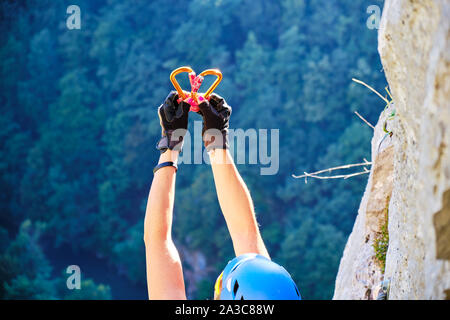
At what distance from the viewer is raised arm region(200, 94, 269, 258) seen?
1.84 metres

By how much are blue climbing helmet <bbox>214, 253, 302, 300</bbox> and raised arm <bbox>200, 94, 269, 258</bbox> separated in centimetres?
28

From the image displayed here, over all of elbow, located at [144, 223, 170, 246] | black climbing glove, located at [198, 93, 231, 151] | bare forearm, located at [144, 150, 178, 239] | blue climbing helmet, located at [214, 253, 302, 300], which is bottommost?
blue climbing helmet, located at [214, 253, 302, 300]

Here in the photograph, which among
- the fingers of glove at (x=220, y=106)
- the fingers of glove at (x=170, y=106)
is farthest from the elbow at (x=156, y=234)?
the fingers of glove at (x=220, y=106)

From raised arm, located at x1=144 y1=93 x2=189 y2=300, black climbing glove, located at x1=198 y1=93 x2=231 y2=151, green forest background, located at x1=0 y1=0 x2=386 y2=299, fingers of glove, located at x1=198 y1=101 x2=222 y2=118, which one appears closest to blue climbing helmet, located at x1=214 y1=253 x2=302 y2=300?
raised arm, located at x1=144 y1=93 x2=189 y2=300

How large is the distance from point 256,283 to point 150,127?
2334 cm

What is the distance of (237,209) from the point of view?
6.23 ft

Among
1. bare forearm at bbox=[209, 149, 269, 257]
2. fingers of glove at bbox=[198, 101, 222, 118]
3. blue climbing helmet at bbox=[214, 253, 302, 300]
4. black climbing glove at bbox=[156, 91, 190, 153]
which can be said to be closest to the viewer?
blue climbing helmet at bbox=[214, 253, 302, 300]

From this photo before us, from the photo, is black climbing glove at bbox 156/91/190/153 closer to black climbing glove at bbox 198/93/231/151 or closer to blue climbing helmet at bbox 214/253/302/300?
black climbing glove at bbox 198/93/231/151

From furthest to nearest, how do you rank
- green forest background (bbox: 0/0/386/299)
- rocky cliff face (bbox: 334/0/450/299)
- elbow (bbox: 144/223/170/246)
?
green forest background (bbox: 0/0/386/299) < elbow (bbox: 144/223/170/246) < rocky cliff face (bbox: 334/0/450/299)

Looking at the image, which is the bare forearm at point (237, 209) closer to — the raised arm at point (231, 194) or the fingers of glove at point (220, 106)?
the raised arm at point (231, 194)

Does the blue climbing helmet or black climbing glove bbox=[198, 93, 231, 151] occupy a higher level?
black climbing glove bbox=[198, 93, 231, 151]

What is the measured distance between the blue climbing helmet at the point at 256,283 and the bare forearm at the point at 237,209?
1.04 ft

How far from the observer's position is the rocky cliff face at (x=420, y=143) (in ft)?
3.20

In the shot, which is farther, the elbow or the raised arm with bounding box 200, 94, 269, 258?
the raised arm with bounding box 200, 94, 269, 258
